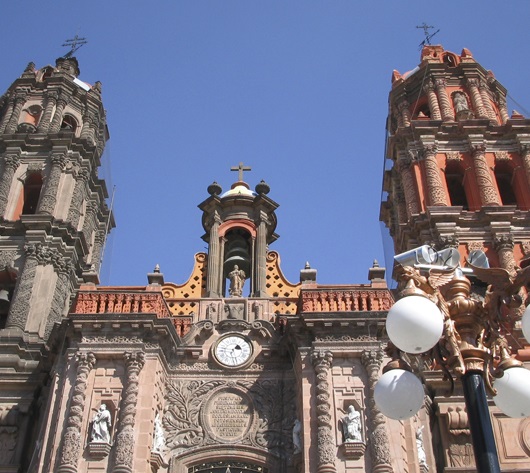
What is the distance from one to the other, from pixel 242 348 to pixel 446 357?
10630mm

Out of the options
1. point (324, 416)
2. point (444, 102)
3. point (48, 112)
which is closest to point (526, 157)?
point (444, 102)

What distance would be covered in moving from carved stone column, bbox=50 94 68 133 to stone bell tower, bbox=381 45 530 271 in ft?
41.2

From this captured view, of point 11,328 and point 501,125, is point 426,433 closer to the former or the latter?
point 11,328

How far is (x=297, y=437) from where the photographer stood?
1628 cm

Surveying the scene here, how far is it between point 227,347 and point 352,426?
4094mm

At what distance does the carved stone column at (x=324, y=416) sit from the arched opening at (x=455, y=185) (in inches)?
476

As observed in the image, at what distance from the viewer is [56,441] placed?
15.7 metres

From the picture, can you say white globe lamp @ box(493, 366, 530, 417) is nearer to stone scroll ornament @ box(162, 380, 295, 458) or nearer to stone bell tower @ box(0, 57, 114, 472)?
stone scroll ornament @ box(162, 380, 295, 458)

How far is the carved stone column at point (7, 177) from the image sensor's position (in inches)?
989

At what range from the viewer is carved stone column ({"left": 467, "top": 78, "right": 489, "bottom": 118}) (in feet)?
91.0

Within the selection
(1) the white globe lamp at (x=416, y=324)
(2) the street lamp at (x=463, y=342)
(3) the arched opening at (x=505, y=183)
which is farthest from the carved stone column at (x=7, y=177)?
(1) the white globe lamp at (x=416, y=324)

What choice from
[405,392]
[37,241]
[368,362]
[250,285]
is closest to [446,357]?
[405,392]

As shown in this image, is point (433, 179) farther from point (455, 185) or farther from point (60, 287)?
point (60, 287)

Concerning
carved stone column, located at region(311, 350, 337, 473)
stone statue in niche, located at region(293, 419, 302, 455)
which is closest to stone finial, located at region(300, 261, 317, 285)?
carved stone column, located at region(311, 350, 337, 473)
